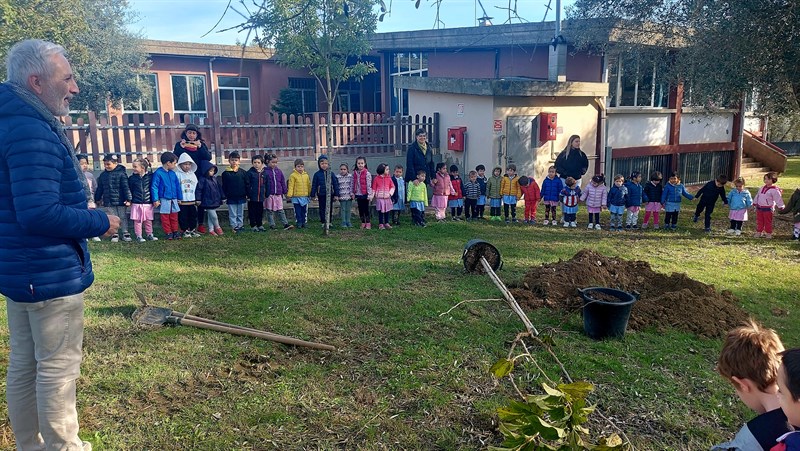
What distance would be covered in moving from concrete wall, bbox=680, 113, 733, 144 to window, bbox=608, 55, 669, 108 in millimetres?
1170

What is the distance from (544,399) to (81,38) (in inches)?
709

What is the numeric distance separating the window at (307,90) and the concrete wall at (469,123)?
9.01 metres

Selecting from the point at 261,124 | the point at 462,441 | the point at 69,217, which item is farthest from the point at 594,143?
the point at 69,217

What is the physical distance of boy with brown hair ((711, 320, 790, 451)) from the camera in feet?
7.58

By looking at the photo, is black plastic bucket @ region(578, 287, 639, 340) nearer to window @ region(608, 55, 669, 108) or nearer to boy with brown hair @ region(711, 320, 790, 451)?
boy with brown hair @ region(711, 320, 790, 451)

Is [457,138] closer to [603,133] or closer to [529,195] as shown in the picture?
[529,195]

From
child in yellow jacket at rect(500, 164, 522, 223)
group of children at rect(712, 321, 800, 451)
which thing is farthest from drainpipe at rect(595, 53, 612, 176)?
group of children at rect(712, 321, 800, 451)

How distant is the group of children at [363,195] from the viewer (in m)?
9.91

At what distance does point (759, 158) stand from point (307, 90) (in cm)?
1713

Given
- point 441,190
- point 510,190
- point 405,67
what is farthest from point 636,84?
point 405,67

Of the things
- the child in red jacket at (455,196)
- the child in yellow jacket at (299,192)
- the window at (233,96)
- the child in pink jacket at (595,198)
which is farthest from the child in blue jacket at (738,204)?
the window at (233,96)

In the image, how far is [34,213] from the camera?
2.69m

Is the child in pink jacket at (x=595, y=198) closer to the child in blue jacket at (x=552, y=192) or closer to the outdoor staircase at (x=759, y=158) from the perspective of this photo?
the child in blue jacket at (x=552, y=192)

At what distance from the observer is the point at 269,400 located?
4.14 meters
